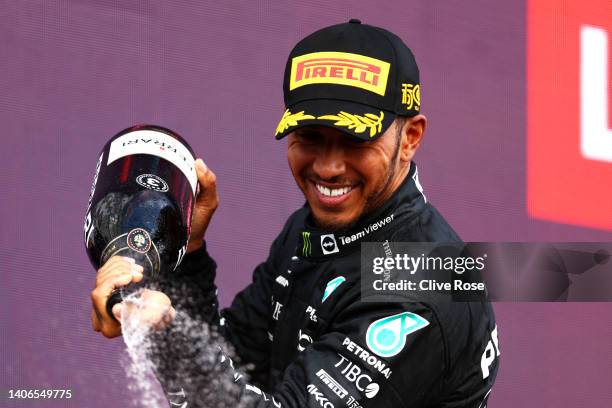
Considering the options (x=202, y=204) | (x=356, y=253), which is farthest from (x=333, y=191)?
(x=202, y=204)

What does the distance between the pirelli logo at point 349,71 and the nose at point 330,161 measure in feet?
0.31

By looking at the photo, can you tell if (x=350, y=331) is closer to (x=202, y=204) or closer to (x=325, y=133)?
(x=325, y=133)

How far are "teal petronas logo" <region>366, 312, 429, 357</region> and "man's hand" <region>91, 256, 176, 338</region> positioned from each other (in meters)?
0.30

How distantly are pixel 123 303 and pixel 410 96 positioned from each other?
572 millimetres

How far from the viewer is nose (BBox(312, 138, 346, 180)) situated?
5.46ft

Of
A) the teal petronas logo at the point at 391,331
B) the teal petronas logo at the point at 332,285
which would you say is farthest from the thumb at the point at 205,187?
the teal petronas logo at the point at 391,331

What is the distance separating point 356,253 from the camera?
1.73 meters

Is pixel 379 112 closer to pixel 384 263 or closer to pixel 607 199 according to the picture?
pixel 384 263

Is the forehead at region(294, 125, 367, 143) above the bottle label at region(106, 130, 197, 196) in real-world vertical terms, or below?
below

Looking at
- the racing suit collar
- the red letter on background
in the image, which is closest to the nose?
the racing suit collar

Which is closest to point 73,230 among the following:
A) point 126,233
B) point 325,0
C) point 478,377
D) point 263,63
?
point 263,63

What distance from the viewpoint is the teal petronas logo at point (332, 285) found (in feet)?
5.63

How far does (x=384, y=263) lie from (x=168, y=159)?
15.4 inches

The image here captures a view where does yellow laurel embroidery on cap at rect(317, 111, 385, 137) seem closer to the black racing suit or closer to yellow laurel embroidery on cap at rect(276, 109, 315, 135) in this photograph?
yellow laurel embroidery on cap at rect(276, 109, 315, 135)
